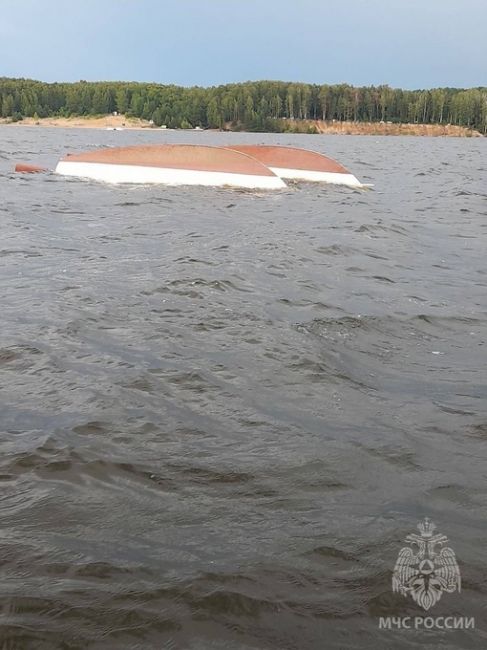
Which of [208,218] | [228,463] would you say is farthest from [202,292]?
[208,218]

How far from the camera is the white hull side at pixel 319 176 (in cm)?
2114

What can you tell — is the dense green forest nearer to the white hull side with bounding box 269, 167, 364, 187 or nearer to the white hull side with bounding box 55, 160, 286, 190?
the white hull side with bounding box 269, 167, 364, 187

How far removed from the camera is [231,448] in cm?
372

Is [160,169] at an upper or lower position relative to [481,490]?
upper

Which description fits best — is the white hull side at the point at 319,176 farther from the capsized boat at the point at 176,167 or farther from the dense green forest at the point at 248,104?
the dense green forest at the point at 248,104

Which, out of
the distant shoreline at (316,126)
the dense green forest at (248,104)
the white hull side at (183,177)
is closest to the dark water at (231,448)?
the white hull side at (183,177)

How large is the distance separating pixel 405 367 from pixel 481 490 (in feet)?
6.18

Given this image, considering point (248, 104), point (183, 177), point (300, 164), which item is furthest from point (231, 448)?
point (248, 104)

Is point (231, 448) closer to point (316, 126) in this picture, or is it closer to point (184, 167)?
point (184, 167)

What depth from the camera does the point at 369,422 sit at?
413 cm

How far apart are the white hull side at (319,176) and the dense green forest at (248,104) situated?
131918 millimetres

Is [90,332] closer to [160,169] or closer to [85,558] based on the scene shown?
[85,558]

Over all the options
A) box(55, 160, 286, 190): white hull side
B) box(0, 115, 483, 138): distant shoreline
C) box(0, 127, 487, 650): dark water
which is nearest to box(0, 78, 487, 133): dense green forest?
box(0, 115, 483, 138): distant shoreline

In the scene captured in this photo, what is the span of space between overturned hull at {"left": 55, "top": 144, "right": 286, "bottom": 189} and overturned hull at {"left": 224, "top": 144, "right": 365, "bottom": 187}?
2450 millimetres
